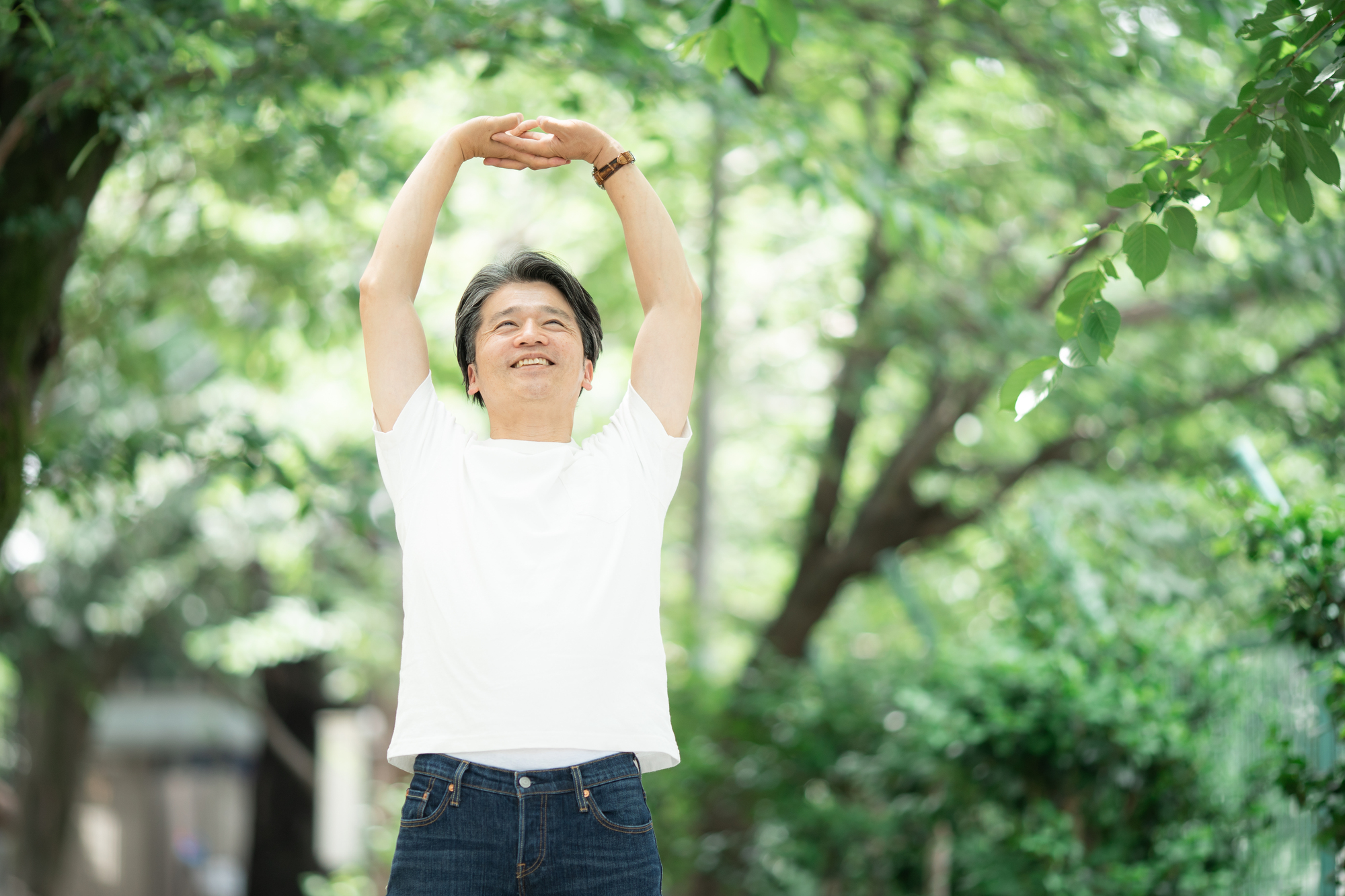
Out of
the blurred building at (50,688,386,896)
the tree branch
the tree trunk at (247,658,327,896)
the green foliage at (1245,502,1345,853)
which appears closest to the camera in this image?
the green foliage at (1245,502,1345,853)

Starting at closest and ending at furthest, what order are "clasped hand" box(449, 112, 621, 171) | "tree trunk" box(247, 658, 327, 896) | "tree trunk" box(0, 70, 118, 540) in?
"clasped hand" box(449, 112, 621, 171), "tree trunk" box(0, 70, 118, 540), "tree trunk" box(247, 658, 327, 896)

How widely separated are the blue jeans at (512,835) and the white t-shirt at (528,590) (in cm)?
5

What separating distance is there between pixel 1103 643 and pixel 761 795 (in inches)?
111

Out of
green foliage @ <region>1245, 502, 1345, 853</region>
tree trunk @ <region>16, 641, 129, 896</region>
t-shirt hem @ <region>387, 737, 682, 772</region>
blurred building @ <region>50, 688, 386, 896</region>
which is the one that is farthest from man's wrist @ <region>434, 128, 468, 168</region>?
blurred building @ <region>50, 688, 386, 896</region>

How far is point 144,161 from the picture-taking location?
213 inches

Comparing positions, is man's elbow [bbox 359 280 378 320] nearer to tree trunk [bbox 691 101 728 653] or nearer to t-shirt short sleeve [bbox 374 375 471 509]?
t-shirt short sleeve [bbox 374 375 471 509]

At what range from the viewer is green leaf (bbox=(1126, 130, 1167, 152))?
2020mm

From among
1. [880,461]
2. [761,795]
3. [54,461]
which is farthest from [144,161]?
[880,461]

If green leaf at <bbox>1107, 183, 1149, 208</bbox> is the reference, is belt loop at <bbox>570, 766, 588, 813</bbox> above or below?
below

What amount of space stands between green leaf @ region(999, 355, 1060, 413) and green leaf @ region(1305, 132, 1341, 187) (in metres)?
0.53

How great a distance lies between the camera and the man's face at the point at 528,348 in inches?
75.9

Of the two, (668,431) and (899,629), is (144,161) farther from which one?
(899,629)

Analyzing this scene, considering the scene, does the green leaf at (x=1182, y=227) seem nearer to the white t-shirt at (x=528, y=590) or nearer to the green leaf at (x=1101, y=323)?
the green leaf at (x=1101, y=323)

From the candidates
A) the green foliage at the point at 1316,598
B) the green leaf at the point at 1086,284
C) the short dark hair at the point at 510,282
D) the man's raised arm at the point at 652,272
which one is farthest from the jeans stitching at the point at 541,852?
the green foliage at the point at 1316,598
